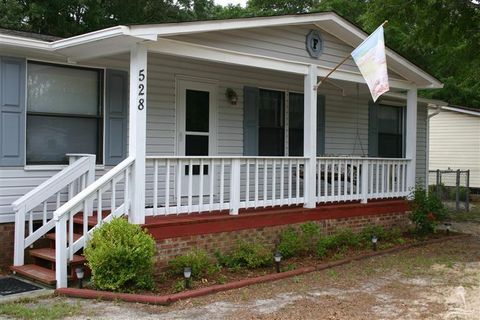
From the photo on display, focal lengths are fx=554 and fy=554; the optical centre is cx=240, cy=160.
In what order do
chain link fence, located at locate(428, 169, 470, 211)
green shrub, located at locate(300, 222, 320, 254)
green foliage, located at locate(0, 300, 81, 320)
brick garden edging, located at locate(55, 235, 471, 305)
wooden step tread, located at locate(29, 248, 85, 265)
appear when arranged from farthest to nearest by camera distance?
chain link fence, located at locate(428, 169, 470, 211) < green shrub, located at locate(300, 222, 320, 254) < wooden step tread, located at locate(29, 248, 85, 265) < brick garden edging, located at locate(55, 235, 471, 305) < green foliage, located at locate(0, 300, 81, 320)

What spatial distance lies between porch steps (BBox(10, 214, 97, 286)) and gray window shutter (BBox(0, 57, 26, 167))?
3.86ft

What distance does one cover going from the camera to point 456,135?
22.2 m

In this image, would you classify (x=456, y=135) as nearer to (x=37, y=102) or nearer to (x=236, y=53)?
(x=236, y=53)

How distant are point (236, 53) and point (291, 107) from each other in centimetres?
331

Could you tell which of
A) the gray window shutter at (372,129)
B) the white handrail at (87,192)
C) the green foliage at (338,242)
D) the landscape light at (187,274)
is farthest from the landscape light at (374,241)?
the white handrail at (87,192)

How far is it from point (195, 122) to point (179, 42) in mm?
2378

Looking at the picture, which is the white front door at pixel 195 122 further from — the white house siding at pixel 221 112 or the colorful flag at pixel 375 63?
the colorful flag at pixel 375 63

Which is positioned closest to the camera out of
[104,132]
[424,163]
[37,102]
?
[37,102]

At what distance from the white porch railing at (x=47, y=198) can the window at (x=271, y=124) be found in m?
3.85

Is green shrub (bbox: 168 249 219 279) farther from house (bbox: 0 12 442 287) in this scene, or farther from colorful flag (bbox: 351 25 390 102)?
colorful flag (bbox: 351 25 390 102)

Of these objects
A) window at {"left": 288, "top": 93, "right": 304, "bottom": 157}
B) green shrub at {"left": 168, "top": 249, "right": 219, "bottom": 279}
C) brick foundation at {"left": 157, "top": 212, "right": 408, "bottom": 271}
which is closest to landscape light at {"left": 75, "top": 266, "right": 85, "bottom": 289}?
brick foundation at {"left": 157, "top": 212, "right": 408, "bottom": 271}

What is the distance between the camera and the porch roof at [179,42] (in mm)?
6867

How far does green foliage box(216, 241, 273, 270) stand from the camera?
7.74 meters

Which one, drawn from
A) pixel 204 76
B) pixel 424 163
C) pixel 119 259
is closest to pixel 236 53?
pixel 204 76
